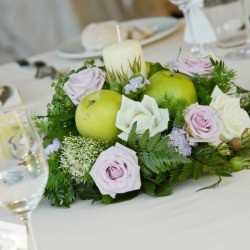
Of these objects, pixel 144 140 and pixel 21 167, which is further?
pixel 144 140

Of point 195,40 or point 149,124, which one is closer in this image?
point 149,124

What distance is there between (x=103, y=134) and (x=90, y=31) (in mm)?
1098

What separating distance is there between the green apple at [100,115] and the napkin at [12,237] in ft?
0.56

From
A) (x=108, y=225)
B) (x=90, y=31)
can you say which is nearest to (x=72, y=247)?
(x=108, y=225)

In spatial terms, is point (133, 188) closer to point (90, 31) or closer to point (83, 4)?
point (90, 31)

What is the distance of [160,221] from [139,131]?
147 mm

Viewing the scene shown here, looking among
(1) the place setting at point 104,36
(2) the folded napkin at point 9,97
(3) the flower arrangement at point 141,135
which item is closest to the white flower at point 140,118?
(3) the flower arrangement at point 141,135

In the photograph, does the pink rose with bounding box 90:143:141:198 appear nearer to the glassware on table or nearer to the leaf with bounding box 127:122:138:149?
the leaf with bounding box 127:122:138:149

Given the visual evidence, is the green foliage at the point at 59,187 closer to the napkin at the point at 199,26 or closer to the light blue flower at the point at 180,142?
the light blue flower at the point at 180,142

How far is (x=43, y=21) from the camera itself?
372 centimetres

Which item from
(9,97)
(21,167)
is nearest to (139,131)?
(21,167)

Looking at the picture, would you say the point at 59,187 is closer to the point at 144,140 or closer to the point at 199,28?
the point at 144,140

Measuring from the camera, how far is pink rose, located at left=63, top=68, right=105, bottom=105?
1015 mm

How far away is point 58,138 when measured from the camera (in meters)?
0.99
